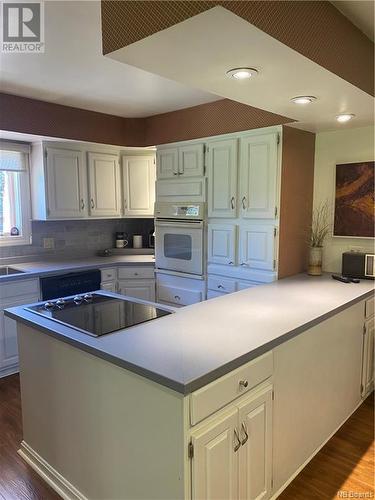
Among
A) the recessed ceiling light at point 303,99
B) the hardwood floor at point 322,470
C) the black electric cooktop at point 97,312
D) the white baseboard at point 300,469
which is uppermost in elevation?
the recessed ceiling light at point 303,99

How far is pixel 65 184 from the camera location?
143 inches

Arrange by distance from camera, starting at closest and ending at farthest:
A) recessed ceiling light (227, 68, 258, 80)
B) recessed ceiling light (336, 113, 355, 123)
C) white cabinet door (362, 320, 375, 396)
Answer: recessed ceiling light (227, 68, 258, 80)
recessed ceiling light (336, 113, 355, 123)
white cabinet door (362, 320, 375, 396)

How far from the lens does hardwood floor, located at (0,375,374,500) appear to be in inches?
76.5

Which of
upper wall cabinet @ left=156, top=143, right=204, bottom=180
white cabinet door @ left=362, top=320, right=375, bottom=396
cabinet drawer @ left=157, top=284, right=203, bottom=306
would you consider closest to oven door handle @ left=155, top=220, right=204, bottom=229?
upper wall cabinet @ left=156, top=143, right=204, bottom=180

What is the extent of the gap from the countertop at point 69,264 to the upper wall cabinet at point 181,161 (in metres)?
0.92

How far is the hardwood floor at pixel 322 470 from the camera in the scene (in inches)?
76.5

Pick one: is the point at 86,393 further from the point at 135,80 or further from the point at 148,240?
the point at 148,240

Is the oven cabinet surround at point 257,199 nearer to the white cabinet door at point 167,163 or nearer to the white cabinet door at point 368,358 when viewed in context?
the white cabinet door at point 167,163

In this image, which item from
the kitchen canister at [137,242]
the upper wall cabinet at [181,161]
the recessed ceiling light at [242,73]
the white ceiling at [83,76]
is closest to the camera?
the recessed ceiling light at [242,73]

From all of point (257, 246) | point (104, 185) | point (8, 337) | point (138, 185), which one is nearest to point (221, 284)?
point (257, 246)

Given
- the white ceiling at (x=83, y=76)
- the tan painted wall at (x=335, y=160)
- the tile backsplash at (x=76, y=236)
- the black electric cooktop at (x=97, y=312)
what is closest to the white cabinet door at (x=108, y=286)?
the tile backsplash at (x=76, y=236)

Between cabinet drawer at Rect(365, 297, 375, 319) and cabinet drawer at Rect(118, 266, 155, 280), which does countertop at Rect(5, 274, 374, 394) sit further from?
cabinet drawer at Rect(118, 266, 155, 280)

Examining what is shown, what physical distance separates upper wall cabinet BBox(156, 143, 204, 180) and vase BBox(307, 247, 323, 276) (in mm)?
1138

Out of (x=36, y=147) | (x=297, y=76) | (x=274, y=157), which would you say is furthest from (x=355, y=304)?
(x=36, y=147)
